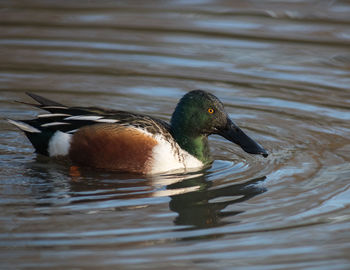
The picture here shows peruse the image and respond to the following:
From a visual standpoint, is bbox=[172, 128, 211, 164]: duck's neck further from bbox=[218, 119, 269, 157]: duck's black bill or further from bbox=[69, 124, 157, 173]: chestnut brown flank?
bbox=[69, 124, 157, 173]: chestnut brown flank

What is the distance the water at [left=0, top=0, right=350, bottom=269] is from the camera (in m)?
5.35

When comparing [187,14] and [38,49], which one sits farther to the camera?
[187,14]

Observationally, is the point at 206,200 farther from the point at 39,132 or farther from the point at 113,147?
the point at 39,132

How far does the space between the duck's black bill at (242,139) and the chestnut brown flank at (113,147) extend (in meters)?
0.81

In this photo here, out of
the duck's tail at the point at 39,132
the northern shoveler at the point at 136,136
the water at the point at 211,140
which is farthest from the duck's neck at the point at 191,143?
the duck's tail at the point at 39,132

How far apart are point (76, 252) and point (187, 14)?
8.15 metres

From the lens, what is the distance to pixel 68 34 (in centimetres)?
1177

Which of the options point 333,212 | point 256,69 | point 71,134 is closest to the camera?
point 333,212

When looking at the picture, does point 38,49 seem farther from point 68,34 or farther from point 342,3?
point 342,3

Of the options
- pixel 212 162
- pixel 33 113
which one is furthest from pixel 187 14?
pixel 212 162

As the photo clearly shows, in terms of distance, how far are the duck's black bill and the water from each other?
201 millimetres

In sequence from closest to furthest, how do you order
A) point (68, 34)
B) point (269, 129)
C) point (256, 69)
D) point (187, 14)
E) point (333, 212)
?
point (333, 212) → point (269, 129) → point (256, 69) → point (68, 34) → point (187, 14)

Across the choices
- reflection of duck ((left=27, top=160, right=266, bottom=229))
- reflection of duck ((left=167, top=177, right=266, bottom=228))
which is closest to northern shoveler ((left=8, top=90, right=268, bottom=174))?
reflection of duck ((left=27, top=160, right=266, bottom=229))

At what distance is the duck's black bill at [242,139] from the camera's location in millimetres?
7277
